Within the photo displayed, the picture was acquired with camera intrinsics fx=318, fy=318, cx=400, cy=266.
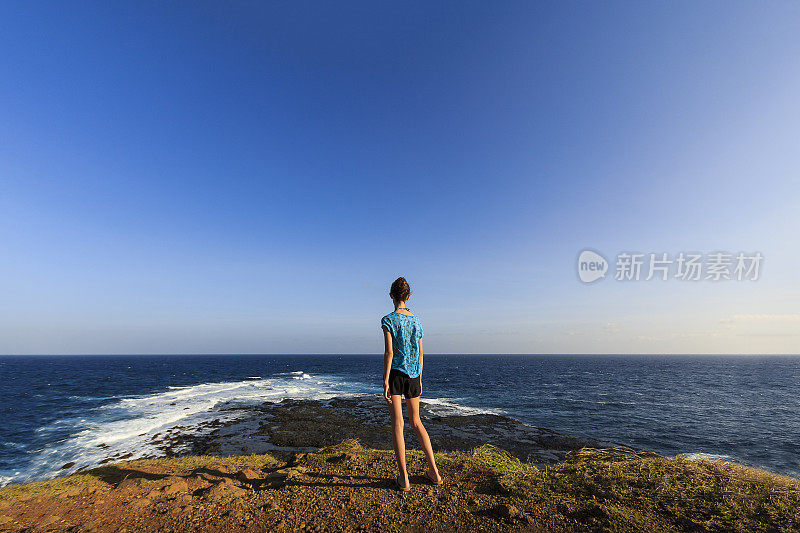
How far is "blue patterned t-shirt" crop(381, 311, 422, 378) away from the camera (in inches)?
185

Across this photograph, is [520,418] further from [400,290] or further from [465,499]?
[400,290]

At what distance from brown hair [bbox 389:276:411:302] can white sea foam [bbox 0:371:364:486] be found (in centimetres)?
1880

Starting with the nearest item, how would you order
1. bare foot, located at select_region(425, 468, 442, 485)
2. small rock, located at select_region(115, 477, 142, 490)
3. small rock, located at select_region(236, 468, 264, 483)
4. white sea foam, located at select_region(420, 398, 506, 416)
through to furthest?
1. bare foot, located at select_region(425, 468, 442, 485)
2. small rock, located at select_region(115, 477, 142, 490)
3. small rock, located at select_region(236, 468, 264, 483)
4. white sea foam, located at select_region(420, 398, 506, 416)

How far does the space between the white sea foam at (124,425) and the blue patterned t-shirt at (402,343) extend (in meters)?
18.6

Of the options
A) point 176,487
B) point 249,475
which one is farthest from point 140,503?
point 249,475

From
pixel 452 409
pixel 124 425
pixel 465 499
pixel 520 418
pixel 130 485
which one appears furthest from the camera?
pixel 452 409

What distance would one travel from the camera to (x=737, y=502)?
14.0 feet

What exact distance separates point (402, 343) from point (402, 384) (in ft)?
2.01

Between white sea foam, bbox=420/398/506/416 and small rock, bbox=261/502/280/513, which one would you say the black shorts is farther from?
white sea foam, bbox=420/398/506/416

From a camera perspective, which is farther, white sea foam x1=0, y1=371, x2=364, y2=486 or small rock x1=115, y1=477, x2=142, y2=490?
white sea foam x1=0, y1=371, x2=364, y2=486

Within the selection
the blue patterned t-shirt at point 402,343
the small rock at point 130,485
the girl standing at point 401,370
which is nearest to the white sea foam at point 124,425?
the small rock at point 130,485

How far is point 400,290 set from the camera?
4938mm

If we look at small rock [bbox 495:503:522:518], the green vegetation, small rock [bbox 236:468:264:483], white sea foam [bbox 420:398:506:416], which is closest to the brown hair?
the green vegetation

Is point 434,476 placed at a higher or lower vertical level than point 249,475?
higher
